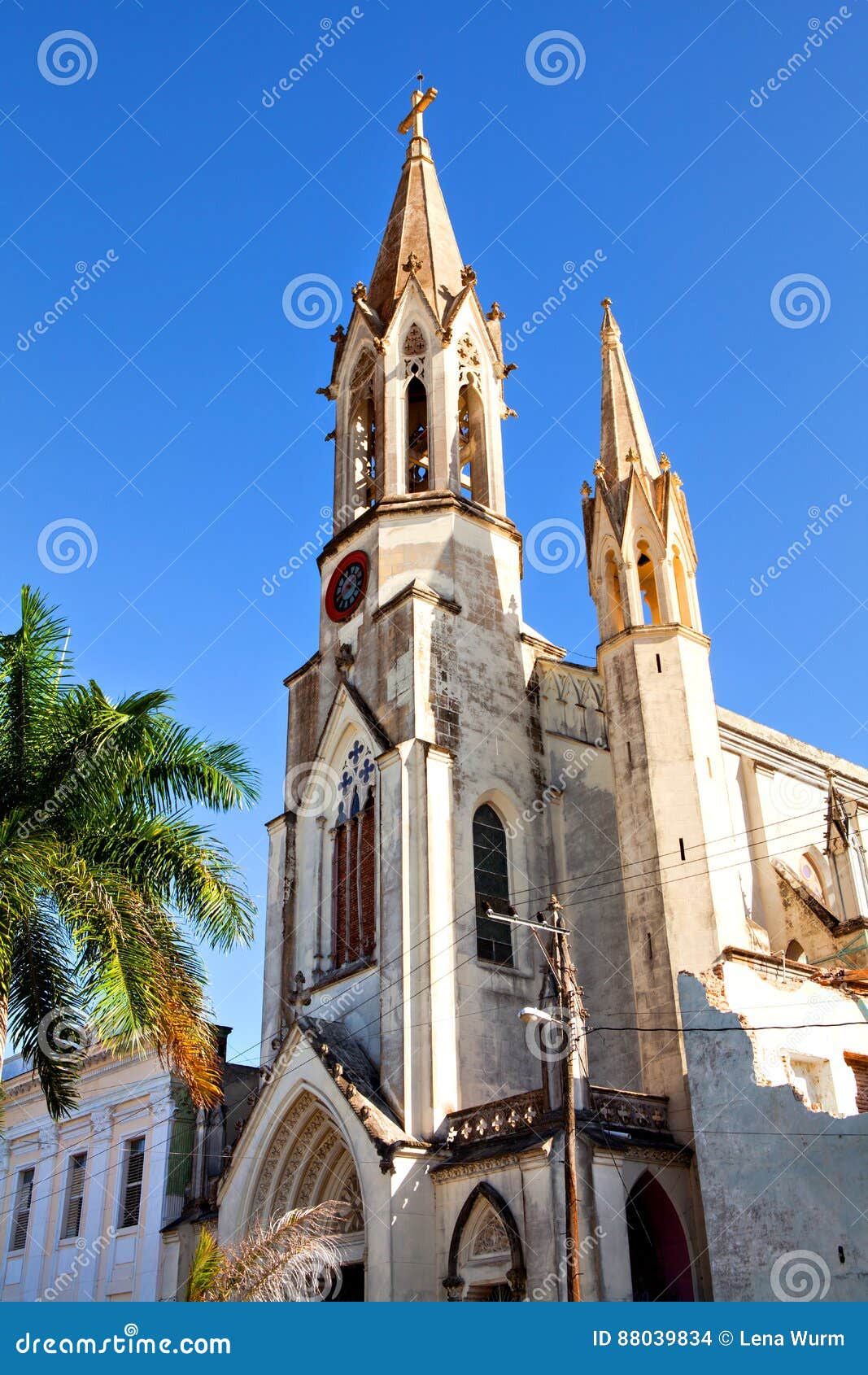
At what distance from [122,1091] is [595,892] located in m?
13.9

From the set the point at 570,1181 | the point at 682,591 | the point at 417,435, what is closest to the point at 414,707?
the point at 682,591

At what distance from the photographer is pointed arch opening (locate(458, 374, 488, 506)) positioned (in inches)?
1265

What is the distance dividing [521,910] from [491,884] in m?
0.83

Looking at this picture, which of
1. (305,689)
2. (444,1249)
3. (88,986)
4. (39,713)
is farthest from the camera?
(305,689)

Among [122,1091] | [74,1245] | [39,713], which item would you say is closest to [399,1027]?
[39,713]

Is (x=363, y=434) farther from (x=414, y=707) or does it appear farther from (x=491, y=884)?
(x=491, y=884)

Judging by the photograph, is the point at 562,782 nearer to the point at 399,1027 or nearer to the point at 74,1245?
the point at 399,1027

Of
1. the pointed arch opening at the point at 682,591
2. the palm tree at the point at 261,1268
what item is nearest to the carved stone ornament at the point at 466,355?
the pointed arch opening at the point at 682,591

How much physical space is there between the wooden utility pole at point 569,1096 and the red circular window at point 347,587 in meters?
11.8

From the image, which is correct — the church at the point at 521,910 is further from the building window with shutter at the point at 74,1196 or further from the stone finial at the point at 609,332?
the building window with shutter at the point at 74,1196

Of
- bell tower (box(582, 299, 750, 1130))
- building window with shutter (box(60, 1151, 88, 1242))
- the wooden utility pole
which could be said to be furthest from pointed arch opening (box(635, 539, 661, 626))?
building window with shutter (box(60, 1151, 88, 1242))

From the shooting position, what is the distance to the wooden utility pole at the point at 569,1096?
15.8 metres

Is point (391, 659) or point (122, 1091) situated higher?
point (391, 659)

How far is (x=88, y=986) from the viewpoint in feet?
51.2
